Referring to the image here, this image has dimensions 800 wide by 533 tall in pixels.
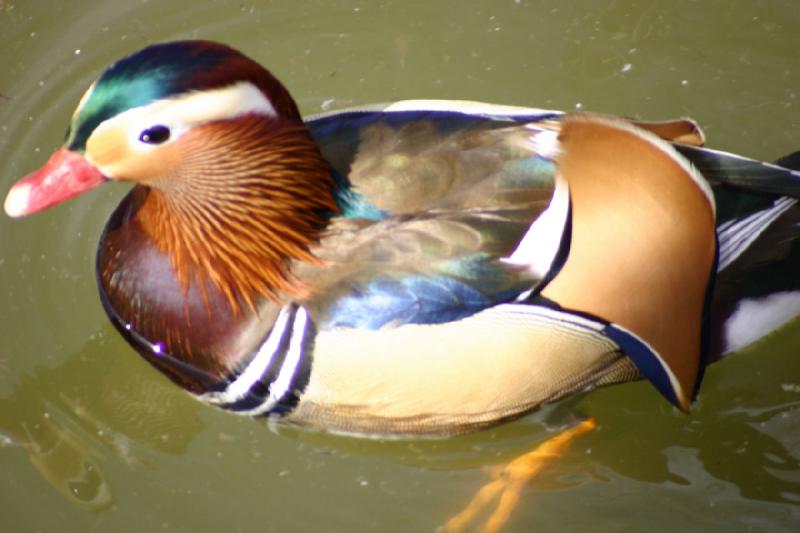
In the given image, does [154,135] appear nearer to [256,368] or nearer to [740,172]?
[256,368]

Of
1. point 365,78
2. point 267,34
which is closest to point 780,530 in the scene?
point 365,78

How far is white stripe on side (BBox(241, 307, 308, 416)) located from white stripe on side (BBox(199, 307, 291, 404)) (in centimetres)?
3

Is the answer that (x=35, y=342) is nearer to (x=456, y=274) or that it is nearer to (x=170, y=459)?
(x=170, y=459)

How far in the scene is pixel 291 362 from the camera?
2.05 meters

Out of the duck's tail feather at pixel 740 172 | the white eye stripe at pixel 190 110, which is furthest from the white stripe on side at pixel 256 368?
the duck's tail feather at pixel 740 172

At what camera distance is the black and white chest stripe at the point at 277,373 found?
6.60 feet

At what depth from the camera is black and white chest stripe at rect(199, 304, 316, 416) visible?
79.2 inches

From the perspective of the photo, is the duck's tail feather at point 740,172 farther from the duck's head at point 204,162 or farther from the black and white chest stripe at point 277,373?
the black and white chest stripe at point 277,373

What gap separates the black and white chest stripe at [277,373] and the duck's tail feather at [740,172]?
35.5 inches

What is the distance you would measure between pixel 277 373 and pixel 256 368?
0.17 feet

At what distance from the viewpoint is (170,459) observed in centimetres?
247

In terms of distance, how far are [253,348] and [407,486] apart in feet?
2.02

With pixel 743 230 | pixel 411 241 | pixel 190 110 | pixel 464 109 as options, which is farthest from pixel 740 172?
pixel 190 110

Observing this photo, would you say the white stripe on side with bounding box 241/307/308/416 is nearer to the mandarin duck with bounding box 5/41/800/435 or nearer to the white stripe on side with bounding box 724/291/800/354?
the mandarin duck with bounding box 5/41/800/435
